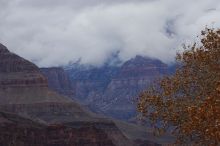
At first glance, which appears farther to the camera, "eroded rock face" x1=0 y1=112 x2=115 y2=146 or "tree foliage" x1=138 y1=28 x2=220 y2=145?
"eroded rock face" x1=0 y1=112 x2=115 y2=146

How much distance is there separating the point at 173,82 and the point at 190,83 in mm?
1075

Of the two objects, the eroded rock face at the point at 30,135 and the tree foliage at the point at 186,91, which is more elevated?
the tree foliage at the point at 186,91

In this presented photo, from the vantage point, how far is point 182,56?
44250mm

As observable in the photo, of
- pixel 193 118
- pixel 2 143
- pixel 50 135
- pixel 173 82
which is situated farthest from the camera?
pixel 50 135

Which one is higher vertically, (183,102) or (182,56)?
(182,56)

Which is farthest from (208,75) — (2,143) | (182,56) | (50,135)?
(50,135)

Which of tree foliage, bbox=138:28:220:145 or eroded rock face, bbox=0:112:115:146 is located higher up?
tree foliage, bbox=138:28:220:145

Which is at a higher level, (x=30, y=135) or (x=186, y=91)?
(x=186, y=91)

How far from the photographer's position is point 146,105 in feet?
139

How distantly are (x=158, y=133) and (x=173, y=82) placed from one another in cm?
318

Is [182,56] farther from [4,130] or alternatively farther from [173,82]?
[4,130]

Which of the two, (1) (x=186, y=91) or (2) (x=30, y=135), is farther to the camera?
(2) (x=30, y=135)

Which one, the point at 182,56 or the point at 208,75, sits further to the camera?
the point at 182,56

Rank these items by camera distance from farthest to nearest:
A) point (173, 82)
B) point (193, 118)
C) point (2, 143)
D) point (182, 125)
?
1. point (2, 143)
2. point (173, 82)
3. point (182, 125)
4. point (193, 118)
